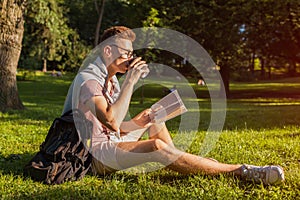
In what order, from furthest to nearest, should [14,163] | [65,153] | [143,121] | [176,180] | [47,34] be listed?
1. [47,34]
2. [14,163]
3. [143,121]
4. [176,180]
5. [65,153]

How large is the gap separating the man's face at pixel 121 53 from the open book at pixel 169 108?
0.64 meters

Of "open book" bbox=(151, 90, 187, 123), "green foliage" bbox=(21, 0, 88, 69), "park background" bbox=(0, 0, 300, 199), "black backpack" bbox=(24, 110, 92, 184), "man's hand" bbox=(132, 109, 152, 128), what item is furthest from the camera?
"green foliage" bbox=(21, 0, 88, 69)

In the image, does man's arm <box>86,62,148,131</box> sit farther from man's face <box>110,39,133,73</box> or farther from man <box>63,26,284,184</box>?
man's face <box>110,39,133,73</box>

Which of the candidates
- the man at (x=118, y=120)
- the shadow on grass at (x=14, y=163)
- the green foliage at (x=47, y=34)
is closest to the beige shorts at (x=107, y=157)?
the man at (x=118, y=120)

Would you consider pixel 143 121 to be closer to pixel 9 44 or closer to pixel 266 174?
pixel 266 174

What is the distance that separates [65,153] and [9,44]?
24.0 feet

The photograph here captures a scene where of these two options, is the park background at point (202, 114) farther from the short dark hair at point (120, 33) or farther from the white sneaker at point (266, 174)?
the short dark hair at point (120, 33)

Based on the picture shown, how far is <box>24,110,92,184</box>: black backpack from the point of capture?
3787mm

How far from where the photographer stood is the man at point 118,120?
3680 mm

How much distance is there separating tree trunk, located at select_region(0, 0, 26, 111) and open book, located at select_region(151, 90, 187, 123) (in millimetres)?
6907

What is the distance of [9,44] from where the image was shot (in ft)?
33.8

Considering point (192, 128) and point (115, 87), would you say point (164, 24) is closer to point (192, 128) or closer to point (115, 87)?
point (192, 128)

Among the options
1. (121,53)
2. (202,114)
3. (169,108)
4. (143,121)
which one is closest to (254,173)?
(169,108)

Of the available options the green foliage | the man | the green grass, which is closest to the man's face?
the man
